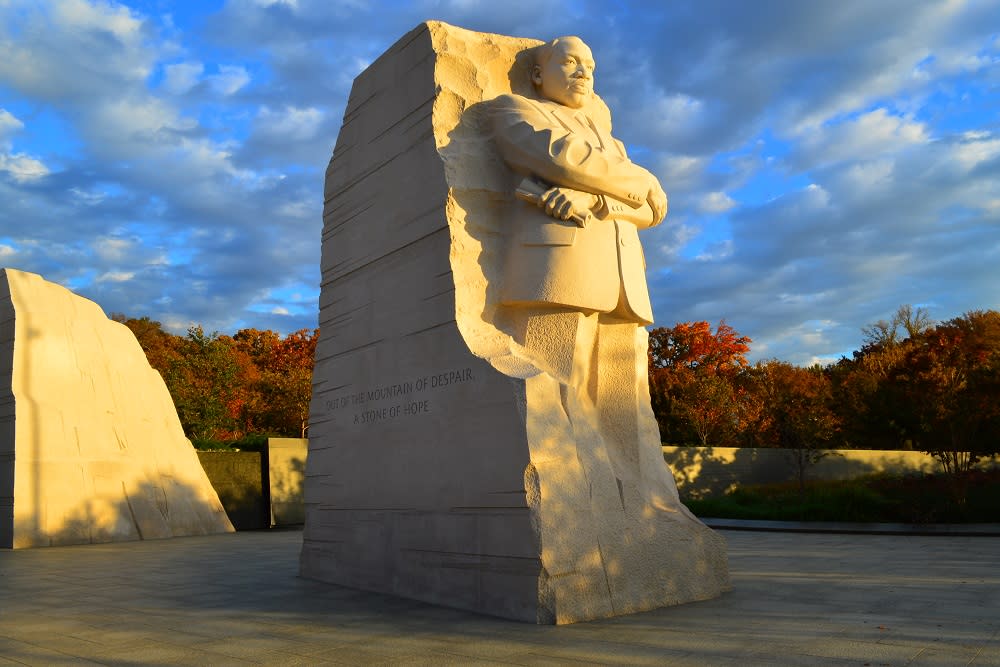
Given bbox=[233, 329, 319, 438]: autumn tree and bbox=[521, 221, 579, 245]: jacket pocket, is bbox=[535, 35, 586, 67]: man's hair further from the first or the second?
bbox=[233, 329, 319, 438]: autumn tree

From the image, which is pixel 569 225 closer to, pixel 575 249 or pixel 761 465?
pixel 575 249

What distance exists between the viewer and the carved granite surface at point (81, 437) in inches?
488

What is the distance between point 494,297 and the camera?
6.53 metres

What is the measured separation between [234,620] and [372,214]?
11.9 feet

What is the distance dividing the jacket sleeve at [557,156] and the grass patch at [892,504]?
1053cm

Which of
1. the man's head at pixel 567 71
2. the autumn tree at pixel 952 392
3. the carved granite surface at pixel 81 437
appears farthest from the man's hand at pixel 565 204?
the autumn tree at pixel 952 392

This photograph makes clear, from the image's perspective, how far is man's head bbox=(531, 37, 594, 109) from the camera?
700 centimetres

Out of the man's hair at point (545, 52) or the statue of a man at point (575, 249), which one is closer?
the statue of a man at point (575, 249)

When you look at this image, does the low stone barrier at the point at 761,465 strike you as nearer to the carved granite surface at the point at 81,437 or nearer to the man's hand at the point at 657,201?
the carved granite surface at the point at 81,437

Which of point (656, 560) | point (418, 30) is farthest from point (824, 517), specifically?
point (418, 30)

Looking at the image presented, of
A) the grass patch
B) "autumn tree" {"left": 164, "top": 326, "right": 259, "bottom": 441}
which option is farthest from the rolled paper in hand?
"autumn tree" {"left": 164, "top": 326, "right": 259, "bottom": 441}

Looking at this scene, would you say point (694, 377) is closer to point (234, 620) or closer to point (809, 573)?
point (809, 573)

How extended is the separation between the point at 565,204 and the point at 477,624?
301 cm

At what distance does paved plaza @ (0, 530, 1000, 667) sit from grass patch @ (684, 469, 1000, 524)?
691 centimetres
